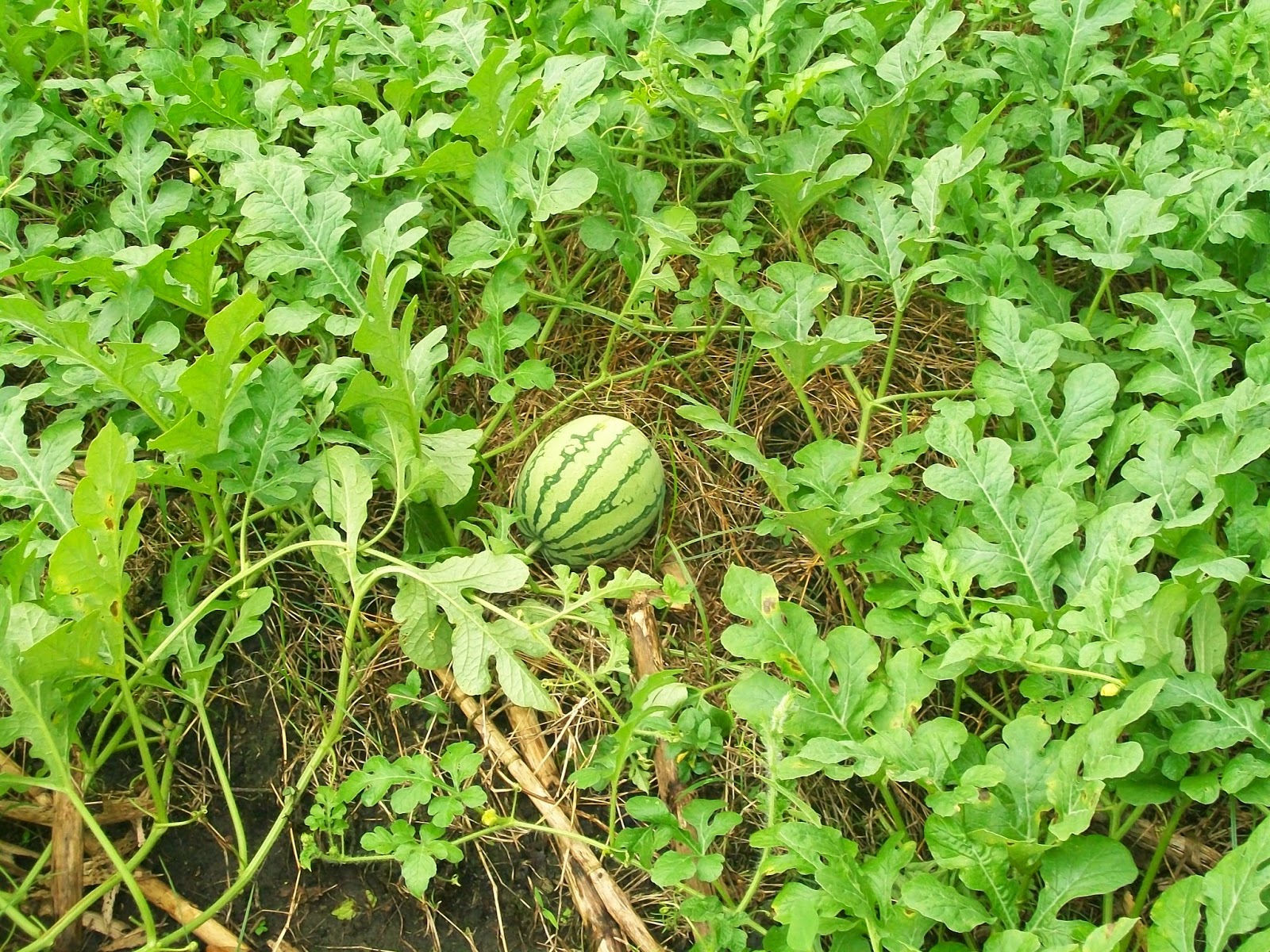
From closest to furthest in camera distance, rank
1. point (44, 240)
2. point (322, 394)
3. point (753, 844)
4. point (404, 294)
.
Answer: point (753, 844) → point (322, 394) → point (44, 240) → point (404, 294)

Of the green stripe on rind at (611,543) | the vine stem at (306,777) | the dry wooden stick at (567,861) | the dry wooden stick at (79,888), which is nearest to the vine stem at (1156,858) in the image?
the dry wooden stick at (567,861)

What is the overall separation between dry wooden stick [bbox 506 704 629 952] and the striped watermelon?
355 mm

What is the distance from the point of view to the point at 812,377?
2.60 meters

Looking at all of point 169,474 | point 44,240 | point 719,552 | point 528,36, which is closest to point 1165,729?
point 719,552

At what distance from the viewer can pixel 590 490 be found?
2.23m

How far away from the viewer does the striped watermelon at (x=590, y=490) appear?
2236 mm

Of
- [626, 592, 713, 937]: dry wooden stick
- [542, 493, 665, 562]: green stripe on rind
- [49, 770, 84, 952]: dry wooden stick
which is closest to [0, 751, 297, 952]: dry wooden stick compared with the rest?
[49, 770, 84, 952]: dry wooden stick

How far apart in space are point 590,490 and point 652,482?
0.16m

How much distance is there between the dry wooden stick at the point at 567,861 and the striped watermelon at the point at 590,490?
0.35 metres

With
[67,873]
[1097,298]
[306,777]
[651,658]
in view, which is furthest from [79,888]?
[1097,298]

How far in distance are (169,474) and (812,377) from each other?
1.43m

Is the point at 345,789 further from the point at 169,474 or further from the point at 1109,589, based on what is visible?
the point at 1109,589

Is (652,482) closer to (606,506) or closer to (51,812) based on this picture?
(606,506)

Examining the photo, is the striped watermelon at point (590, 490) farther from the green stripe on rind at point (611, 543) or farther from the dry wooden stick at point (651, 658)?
the dry wooden stick at point (651, 658)
